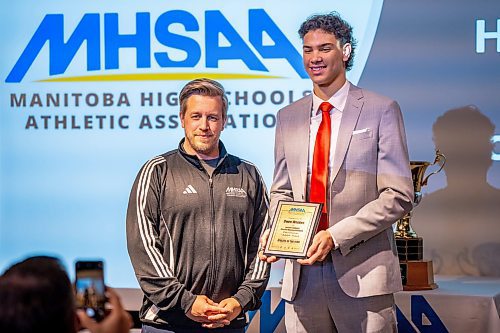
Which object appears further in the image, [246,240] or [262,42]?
[262,42]

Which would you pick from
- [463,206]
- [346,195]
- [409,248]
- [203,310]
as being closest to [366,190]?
[346,195]

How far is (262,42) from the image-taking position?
514 cm

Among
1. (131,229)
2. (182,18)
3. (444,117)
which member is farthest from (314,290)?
(182,18)

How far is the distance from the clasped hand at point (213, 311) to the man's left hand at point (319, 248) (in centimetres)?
29

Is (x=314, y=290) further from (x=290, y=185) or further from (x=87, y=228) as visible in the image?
(x=87, y=228)

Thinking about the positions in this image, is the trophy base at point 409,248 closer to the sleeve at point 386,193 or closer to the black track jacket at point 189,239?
the sleeve at point 386,193

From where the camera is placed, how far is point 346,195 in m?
3.12

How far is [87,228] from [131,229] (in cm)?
238

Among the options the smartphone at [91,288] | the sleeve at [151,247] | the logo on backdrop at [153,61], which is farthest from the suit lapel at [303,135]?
the logo on backdrop at [153,61]

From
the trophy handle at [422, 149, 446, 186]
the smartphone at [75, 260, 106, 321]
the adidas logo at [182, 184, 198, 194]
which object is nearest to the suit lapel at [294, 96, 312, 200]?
the adidas logo at [182, 184, 198, 194]

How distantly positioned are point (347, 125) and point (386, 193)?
0.27 meters

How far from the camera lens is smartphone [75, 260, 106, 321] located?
2115 millimetres

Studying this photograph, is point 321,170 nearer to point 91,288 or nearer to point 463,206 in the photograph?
point 91,288

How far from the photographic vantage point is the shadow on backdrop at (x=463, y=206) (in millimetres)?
4914
